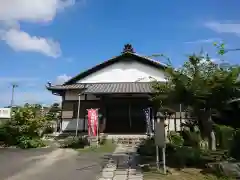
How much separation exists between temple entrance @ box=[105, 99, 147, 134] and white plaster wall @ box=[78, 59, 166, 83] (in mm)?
3336

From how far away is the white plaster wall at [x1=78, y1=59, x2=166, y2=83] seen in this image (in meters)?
24.3

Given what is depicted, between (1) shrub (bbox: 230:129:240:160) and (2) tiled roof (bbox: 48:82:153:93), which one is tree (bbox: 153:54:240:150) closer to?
(1) shrub (bbox: 230:129:240:160)

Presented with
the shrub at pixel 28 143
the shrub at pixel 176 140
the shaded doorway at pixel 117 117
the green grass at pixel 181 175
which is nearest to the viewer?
the green grass at pixel 181 175

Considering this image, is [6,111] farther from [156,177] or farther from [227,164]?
[227,164]

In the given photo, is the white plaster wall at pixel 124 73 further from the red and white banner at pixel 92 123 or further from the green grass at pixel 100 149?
the green grass at pixel 100 149

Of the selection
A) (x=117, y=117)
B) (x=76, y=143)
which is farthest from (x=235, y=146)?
(x=117, y=117)

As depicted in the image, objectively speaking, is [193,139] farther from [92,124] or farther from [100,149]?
[92,124]

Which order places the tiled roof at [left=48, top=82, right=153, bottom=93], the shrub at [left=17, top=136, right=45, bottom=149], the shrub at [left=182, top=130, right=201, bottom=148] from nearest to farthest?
the shrub at [left=182, top=130, right=201, bottom=148] < the shrub at [left=17, top=136, right=45, bottom=149] < the tiled roof at [left=48, top=82, right=153, bottom=93]

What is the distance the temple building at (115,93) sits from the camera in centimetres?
2082

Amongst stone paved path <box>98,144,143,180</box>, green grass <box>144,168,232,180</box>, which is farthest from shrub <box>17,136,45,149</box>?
green grass <box>144,168,232,180</box>

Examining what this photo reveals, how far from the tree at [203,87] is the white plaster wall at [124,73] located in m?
13.4

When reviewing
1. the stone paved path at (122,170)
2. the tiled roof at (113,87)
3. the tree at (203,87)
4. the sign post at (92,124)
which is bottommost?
the stone paved path at (122,170)

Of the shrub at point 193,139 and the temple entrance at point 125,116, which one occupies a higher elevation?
the temple entrance at point 125,116

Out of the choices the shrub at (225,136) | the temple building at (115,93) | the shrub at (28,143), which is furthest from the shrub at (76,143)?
the shrub at (225,136)
